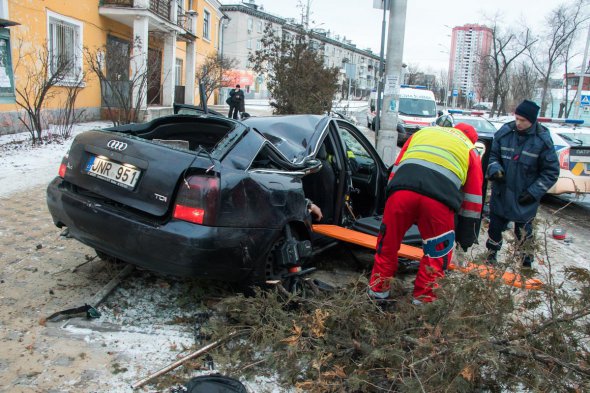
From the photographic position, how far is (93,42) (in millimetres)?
16703

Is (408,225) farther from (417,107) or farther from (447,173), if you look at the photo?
(417,107)

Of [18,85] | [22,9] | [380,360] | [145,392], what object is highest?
[22,9]

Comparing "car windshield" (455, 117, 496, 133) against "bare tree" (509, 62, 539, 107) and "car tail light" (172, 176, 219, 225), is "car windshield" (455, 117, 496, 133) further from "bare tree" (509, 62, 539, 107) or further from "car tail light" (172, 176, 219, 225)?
"bare tree" (509, 62, 539, 107)

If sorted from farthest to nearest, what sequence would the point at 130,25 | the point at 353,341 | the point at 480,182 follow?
the point at 130,25, the point at 480,182, the point at 353,341

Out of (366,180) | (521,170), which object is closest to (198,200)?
(366,180)

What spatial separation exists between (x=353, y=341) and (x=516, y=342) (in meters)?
0.85

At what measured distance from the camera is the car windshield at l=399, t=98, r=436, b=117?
19453mm

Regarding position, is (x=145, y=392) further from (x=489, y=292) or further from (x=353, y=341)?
(x=489, y=292)

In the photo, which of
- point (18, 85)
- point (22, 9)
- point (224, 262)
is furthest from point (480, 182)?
point (22, 9)

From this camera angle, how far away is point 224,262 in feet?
10.1

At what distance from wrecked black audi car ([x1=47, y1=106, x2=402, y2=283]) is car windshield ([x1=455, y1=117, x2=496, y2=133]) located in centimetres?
1238

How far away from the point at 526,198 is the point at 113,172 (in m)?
3.86

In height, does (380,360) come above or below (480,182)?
below

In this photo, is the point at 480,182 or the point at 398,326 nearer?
the point at 398,326
